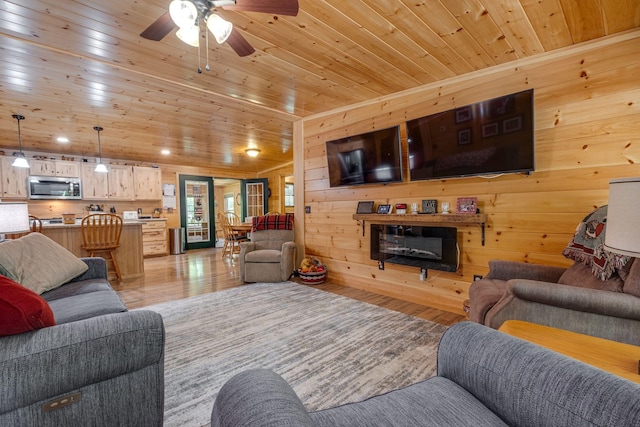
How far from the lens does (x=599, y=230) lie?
68.5 inches

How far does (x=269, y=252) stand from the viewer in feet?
13.9

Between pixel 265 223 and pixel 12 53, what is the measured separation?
3.23 metres

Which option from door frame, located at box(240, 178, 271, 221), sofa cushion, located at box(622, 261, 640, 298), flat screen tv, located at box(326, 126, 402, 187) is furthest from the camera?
door frame, located at box(240, 178, 271, 221)

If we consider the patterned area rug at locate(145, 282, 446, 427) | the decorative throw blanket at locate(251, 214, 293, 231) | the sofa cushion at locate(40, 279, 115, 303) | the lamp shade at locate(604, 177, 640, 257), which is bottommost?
the patterned area rug at locate(145, 282, 446, 427)

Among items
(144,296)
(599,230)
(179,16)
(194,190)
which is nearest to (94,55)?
(179,16)

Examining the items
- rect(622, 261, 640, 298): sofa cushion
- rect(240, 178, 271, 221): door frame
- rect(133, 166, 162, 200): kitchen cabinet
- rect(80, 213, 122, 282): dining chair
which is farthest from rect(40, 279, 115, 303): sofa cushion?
rect(240, 178, 271, 221): door frame

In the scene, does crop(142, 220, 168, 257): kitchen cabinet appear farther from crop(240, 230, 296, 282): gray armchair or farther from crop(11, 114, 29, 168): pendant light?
crop(240, 230, 296, 282): gray armchair

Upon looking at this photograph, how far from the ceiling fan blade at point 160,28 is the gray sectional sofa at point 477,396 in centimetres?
198

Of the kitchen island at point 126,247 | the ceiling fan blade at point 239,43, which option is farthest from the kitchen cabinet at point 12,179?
the ceiling fan blade at point 239,43

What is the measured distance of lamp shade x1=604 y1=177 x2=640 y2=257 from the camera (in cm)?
82

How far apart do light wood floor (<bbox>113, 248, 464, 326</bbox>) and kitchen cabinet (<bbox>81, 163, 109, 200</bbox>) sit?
1.89 meters

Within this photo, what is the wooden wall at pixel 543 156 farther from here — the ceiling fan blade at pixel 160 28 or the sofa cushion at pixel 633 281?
the ceiling fan blade at pixel 160 28

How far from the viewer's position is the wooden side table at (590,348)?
959 mm

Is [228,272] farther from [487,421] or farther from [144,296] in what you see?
[487,421]
